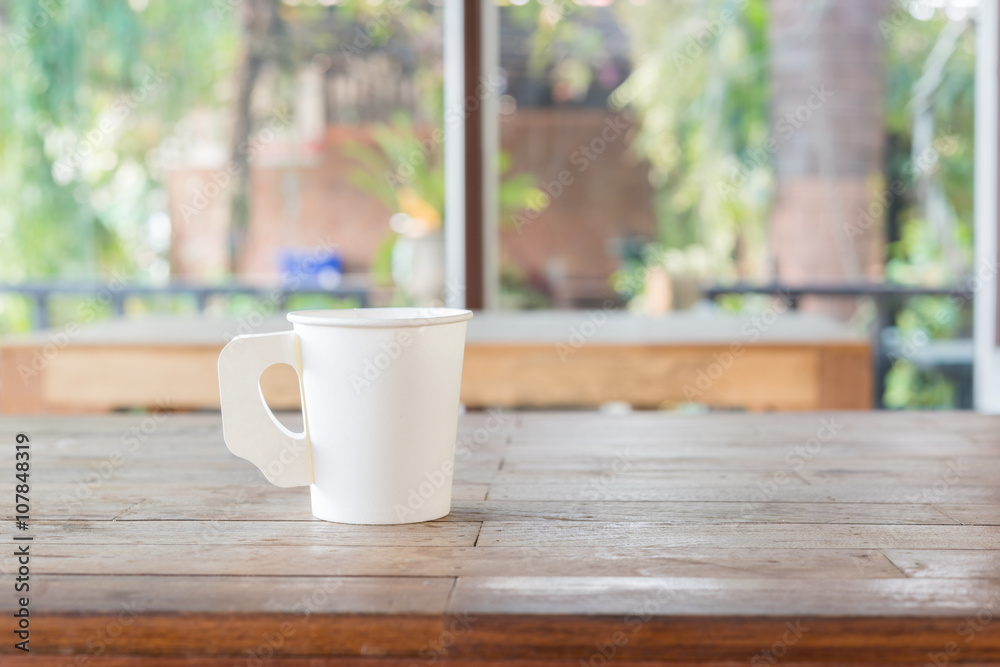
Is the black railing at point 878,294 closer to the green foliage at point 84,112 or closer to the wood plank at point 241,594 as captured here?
the green foliage at point 84,112

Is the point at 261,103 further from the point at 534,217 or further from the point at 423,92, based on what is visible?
the point at 534,217

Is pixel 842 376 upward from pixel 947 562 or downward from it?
downward

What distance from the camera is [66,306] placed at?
3.24m

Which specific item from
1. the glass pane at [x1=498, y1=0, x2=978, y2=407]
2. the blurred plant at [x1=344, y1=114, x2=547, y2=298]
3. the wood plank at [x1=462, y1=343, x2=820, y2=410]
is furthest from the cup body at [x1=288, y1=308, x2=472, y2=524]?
the glass pane at [x1=498, y1=0, x2=978, y2=407]

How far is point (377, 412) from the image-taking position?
50cm

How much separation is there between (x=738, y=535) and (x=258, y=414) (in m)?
0.27

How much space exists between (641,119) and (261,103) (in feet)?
4.93
